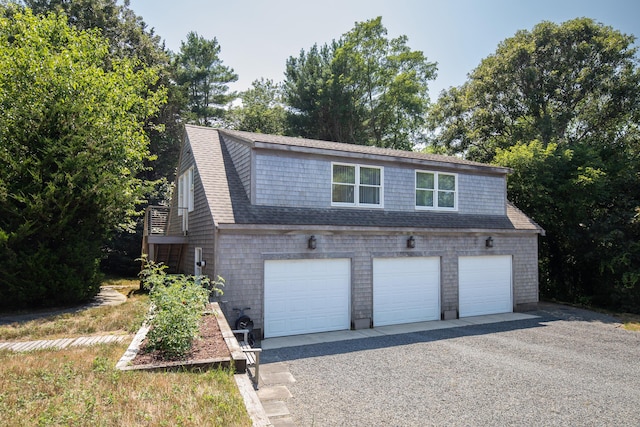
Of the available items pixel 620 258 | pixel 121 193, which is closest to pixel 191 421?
pixel 121 193

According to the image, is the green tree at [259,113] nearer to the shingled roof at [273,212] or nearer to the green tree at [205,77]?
the green tree at [205,77]

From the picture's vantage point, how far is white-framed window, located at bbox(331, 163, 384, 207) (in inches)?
468

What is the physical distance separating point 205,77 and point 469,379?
33.9 m

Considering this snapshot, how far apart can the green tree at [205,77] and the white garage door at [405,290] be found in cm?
2635

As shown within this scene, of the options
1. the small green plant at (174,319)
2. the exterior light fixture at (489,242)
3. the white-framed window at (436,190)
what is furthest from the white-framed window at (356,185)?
the small green plant at (174,319)

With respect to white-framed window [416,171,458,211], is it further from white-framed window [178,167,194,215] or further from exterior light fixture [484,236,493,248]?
white-framed window [178,167,194,215]

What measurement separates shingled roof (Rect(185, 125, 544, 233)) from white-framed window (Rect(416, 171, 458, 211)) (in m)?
0.35

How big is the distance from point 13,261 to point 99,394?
28.7ft

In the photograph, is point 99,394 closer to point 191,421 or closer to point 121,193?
point 191,421

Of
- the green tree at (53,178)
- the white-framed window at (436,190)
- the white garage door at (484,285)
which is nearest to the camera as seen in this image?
the green tree at (53,178)

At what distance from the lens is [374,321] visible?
11.4 metres

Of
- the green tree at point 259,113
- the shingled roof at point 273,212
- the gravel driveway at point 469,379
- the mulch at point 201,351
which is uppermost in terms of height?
the green tree at point 259,113

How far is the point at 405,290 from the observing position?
12.0 metres

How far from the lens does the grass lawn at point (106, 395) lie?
157 inches
